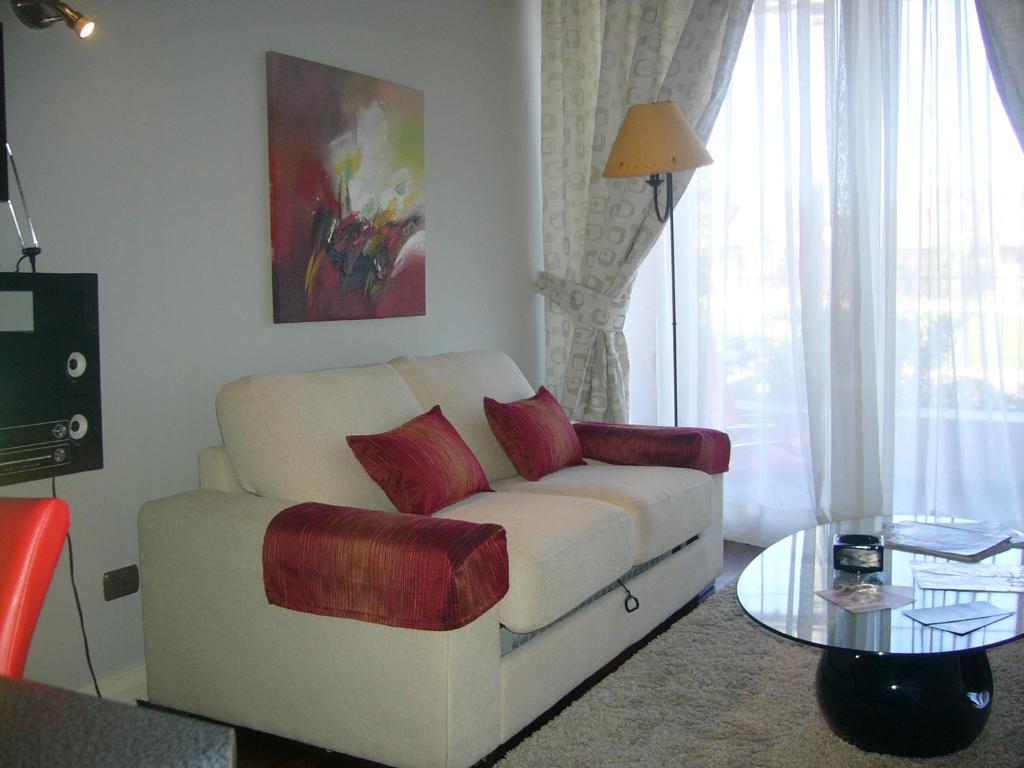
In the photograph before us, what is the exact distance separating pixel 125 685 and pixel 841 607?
6.19ft

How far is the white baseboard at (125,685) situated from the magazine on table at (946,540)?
6.90 ft

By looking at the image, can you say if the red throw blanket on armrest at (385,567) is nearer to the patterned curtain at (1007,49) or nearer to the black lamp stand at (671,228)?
the black lamp stand at (671,228)

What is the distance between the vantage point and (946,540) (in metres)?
2.71

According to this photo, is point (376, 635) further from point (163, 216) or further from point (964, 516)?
point (964, 516)

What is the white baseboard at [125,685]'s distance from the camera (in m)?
2.62

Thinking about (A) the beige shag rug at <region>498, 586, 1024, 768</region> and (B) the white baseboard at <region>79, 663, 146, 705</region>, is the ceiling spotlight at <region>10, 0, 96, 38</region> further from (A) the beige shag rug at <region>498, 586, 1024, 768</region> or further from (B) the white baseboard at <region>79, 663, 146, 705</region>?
(A) the beige shag rug at <region>498, 586, 1024, 768</region>

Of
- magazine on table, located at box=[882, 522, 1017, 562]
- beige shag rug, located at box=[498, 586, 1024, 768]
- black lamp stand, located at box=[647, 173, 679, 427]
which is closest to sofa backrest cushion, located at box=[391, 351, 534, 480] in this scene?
beige shag rug, located at box=[498, 586, 1024, 768]

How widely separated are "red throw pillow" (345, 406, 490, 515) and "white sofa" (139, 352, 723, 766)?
55mm

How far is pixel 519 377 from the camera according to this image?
3715mm

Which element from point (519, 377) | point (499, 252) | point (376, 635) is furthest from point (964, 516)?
point (376, 635)

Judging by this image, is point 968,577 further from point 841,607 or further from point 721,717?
point 721,717

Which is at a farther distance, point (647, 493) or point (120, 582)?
point (647, 493)

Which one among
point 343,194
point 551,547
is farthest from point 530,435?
point 343,194

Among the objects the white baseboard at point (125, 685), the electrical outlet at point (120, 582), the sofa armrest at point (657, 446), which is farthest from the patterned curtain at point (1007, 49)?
the white baseboard at point (125, 685)
